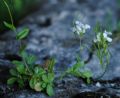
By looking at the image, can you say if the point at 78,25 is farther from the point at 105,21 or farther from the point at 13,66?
the point at 105,21

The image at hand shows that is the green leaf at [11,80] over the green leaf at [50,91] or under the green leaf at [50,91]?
over

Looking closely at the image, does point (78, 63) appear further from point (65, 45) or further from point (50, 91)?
point (65, 45)

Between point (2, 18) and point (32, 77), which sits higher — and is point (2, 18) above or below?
above

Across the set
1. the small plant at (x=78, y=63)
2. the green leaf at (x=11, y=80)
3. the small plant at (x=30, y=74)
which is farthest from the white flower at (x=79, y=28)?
the green leaf at (x=11, y=80)

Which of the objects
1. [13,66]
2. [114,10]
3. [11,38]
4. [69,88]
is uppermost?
[114,10]

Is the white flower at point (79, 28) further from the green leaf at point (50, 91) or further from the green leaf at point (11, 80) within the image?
the green leaf at point (11, 80)

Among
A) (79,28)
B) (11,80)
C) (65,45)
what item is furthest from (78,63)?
(65,45)

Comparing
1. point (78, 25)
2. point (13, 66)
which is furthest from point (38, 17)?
point (78, 25)
